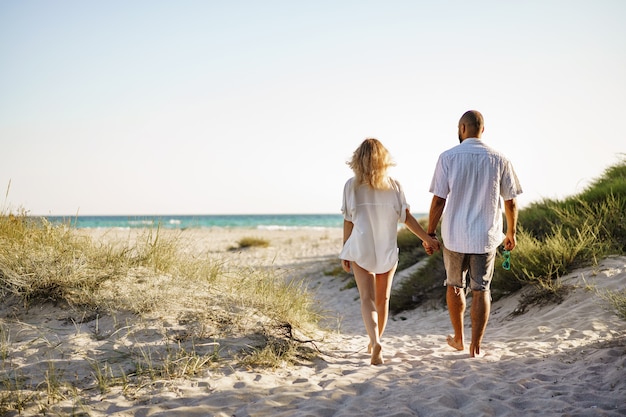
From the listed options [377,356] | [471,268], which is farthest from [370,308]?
[471,268]

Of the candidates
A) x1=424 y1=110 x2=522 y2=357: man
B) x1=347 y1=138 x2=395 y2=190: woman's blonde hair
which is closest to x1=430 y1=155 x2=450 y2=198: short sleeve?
x1=424 y1=110 x2=522 y2=357: man

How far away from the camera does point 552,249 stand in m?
7.70

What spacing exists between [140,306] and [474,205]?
11.5 ft

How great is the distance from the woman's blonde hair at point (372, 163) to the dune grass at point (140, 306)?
179 centimetres

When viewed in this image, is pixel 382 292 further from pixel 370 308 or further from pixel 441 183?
pixel 441 183

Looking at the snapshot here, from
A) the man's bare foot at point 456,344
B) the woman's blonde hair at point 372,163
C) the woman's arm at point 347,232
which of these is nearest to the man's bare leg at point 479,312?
the man's bare foot at point 456,344

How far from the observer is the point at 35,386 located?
13.2ft

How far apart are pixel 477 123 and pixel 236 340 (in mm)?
3195

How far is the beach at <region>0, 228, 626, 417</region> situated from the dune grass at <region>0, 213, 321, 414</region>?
67mm

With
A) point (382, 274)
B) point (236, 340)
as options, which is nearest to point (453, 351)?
point (382, 274)

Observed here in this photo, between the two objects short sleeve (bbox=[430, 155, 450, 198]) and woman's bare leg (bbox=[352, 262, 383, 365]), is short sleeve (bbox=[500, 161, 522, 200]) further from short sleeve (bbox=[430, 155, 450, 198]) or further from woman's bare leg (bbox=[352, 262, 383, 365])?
woman's bare leg (bbox=[352, 262, 383, 365])

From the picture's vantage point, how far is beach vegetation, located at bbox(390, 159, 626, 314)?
7.60m

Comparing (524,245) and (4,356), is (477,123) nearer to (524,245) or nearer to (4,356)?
(524,245)

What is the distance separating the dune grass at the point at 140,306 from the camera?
4.25m
